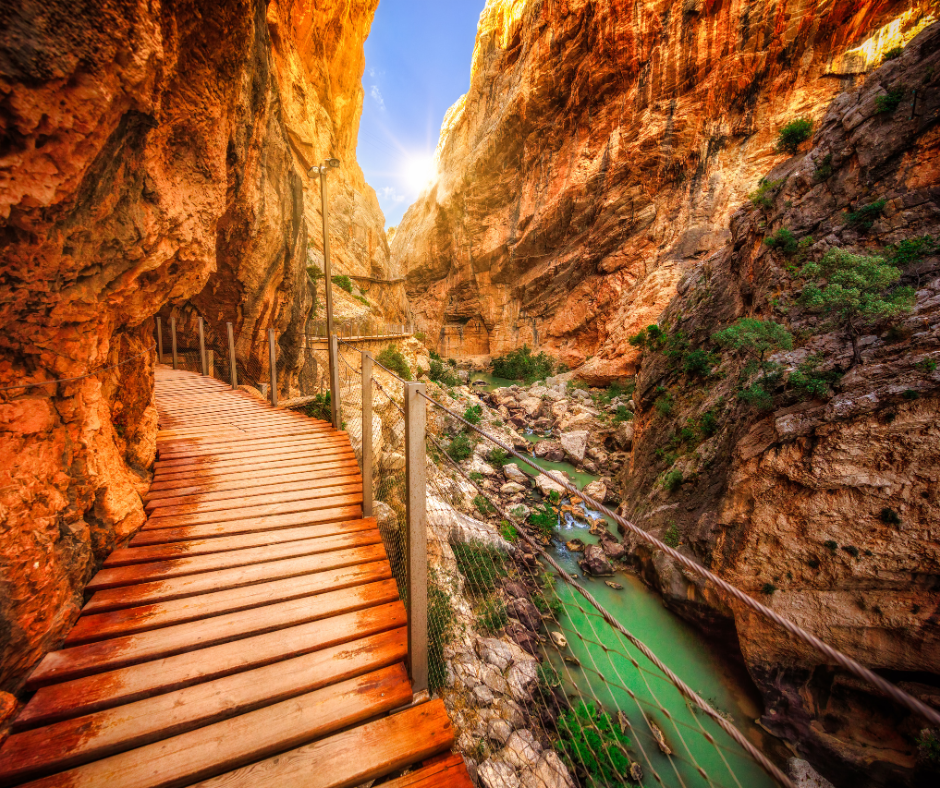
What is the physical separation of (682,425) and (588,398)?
10.9 m

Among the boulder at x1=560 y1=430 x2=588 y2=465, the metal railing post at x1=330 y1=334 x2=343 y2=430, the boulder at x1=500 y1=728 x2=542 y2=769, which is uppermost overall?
the metal railing post at x1=330 y1=334 x2=343 y2=430

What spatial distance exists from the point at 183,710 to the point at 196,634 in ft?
1.36

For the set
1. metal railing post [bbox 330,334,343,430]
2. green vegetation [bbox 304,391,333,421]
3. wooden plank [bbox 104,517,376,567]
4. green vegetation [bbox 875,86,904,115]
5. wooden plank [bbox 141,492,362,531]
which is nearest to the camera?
wooden plank [bbox 104,517,376,567]

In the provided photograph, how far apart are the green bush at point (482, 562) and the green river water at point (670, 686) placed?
1.43 m

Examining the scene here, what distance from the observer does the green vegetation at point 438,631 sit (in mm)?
4718

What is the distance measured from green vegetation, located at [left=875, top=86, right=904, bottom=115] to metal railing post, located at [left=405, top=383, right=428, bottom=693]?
11689 millimetres

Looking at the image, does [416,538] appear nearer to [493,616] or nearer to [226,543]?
[226,543]

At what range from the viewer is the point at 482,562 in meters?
6.72

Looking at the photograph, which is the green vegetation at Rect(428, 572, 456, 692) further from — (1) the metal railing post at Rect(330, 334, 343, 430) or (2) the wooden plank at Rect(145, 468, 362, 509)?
(1) the metal railing post at Rect(330, 334, 343, 430)

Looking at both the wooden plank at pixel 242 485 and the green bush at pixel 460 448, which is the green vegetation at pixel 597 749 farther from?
the green bush at pixel 460 448

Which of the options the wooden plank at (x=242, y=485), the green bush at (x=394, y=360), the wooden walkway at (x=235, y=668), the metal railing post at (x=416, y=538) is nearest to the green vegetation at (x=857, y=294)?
the metal railing post at (x=416, y=538)

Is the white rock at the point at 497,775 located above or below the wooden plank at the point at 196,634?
below

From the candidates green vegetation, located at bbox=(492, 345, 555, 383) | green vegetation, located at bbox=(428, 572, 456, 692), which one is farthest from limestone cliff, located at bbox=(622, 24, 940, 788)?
green vegetation, located at bbox=(492, 345, 555, 383)

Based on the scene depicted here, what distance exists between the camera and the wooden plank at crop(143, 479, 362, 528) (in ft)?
10.1
